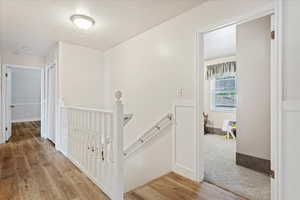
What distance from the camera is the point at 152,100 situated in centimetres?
294

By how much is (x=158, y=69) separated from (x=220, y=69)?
130 inches

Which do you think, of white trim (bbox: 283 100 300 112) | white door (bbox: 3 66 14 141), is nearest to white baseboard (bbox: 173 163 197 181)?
white trim (bbox: 283 100 300 112)

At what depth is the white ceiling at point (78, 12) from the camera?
215cm

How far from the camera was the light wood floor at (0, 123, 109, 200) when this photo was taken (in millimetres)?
1843

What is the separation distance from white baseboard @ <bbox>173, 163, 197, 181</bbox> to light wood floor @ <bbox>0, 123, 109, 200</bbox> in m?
1.10

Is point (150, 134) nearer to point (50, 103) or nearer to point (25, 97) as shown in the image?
point (50, 103)

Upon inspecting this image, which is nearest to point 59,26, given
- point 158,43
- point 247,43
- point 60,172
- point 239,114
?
point 158,43

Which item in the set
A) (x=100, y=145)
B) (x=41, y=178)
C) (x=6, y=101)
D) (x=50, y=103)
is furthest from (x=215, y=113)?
(x=6, y=101)

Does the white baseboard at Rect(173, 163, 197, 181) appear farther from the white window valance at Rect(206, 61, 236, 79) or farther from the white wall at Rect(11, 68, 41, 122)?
the white wall at Rect(11, 68, 41, 122)

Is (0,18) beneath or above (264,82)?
above

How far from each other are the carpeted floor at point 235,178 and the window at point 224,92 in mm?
2474

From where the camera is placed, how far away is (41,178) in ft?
7.30

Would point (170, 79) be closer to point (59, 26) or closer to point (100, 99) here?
point (59, 26)

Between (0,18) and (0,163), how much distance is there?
2445mm
